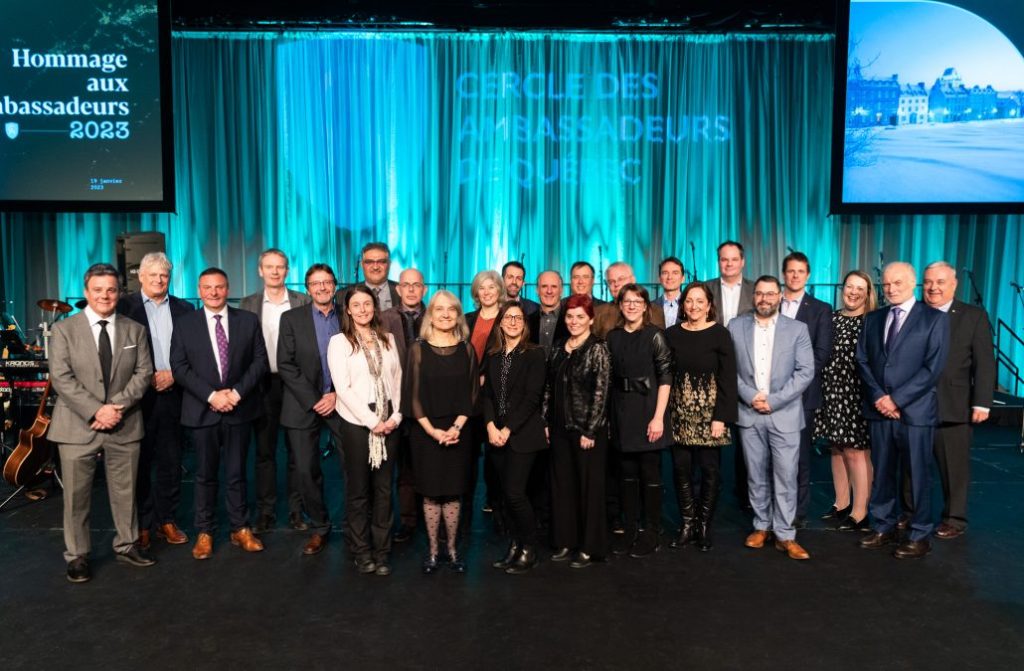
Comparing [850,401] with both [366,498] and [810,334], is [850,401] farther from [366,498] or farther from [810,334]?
[366,498]

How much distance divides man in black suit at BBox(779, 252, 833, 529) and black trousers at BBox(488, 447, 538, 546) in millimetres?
1599

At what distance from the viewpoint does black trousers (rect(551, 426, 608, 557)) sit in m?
3.70

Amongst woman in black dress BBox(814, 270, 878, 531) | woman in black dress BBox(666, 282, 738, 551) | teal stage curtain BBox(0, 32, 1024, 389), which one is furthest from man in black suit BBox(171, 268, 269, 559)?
teal stage curtain BBox(0, 32, 1024, 389)

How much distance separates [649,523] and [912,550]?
135 centimetres

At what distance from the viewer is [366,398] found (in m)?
3.61

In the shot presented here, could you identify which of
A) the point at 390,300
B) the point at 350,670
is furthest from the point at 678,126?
the point at 350,670

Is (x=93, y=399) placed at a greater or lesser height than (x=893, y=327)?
lesser

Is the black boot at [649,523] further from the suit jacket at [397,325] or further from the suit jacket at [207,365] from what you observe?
the suit jacket at [207,365]

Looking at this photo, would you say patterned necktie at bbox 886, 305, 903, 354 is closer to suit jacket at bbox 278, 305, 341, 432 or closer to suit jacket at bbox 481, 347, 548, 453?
suit jacket at bbox 481, 347, 548, 453

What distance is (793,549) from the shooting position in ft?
12.7

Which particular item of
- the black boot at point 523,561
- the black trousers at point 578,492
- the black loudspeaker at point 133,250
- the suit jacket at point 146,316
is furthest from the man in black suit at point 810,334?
the black loudspeaker at point 133,250

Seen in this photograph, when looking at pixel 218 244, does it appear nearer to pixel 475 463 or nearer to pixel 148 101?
pixel 148 101

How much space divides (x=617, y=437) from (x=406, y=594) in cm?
128

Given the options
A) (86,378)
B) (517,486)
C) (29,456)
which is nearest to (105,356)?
(86,378)
